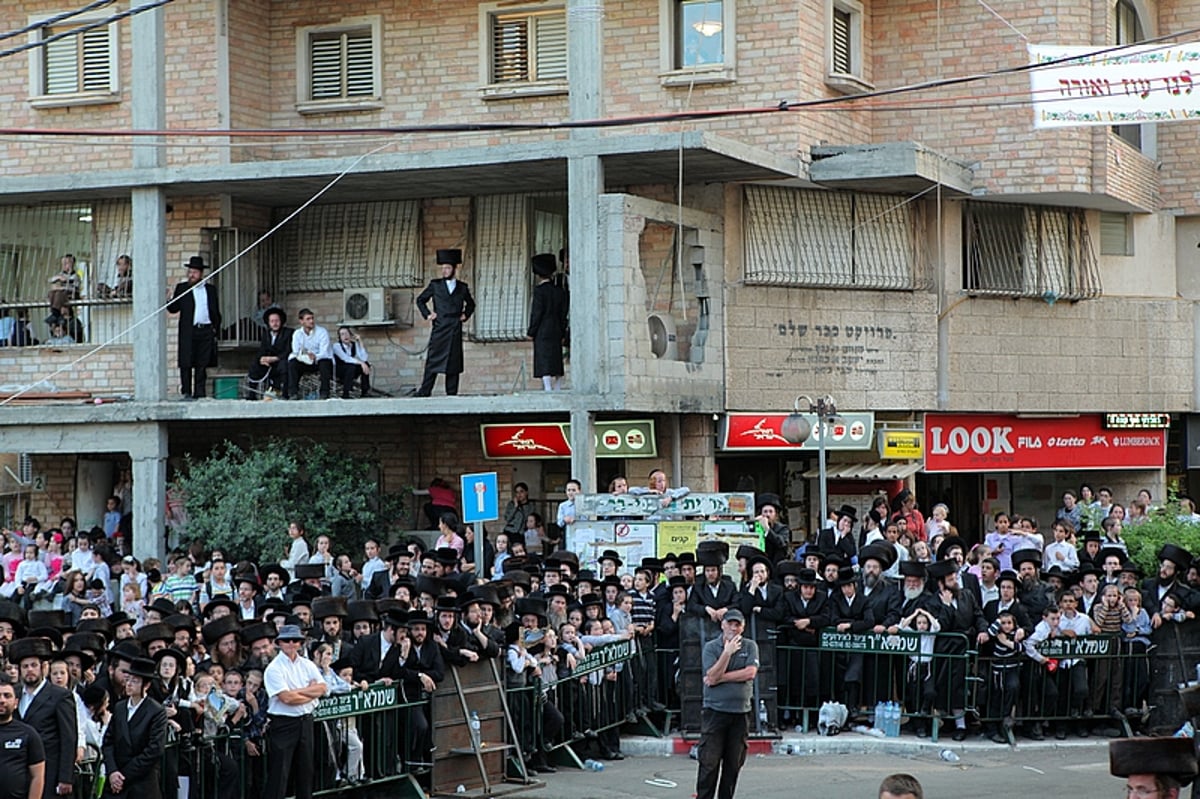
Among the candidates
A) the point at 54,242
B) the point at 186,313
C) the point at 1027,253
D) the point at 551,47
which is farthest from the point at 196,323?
the point at 1027,253

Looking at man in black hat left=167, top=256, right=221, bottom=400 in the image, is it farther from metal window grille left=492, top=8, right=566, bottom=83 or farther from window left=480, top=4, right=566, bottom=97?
metal window grille left=492, top=8, right=566, bottom=83

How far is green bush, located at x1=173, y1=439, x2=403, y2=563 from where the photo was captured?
2466 cm

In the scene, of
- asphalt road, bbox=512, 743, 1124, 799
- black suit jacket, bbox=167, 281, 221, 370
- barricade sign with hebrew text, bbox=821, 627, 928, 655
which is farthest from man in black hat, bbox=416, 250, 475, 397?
asphalt road, bbox=512, 743, 1124, 799

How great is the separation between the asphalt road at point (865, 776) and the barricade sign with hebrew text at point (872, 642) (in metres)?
1.03

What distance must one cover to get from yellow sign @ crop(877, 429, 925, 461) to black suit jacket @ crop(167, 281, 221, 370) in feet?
30.4

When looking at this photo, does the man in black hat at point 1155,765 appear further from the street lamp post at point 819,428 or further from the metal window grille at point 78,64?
the metal window grille at point 78,64

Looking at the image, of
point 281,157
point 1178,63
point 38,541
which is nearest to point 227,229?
point 281,157

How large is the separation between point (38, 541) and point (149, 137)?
5693 millimetres

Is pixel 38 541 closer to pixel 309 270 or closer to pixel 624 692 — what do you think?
pixel 309 270

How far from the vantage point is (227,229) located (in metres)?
27.0

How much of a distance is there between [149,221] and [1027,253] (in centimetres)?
1254

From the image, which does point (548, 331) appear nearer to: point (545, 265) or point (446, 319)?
point (545, 265)

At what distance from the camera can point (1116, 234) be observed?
29109 mm

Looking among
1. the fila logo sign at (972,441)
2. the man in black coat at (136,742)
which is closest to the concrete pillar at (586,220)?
the fila logo sign at (972,441)
